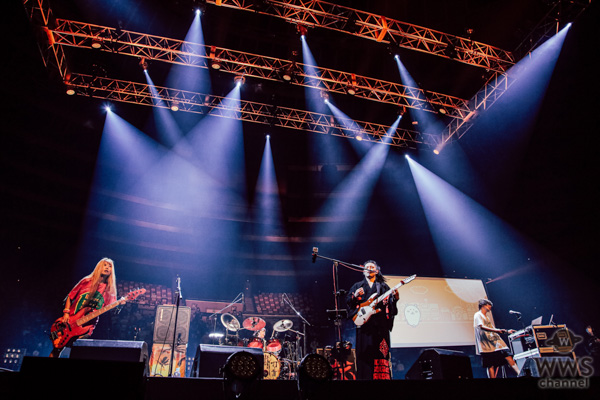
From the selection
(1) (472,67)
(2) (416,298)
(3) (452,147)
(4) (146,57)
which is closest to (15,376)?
(4) (146,57)

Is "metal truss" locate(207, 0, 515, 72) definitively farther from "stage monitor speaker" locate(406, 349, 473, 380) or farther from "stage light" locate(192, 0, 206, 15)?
"stage monitor speaker" locate(406, 349, 473, 380)

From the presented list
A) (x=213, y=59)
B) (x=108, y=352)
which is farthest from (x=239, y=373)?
(x=213, y=59)

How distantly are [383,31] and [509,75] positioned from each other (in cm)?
333

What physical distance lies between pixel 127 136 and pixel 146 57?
436 cm

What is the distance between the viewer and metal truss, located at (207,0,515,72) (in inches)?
314

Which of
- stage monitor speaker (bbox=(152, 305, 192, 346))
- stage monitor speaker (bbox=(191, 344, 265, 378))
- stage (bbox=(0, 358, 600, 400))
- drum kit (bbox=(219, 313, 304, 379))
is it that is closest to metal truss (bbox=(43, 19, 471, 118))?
stage monitor speaker (bbox=(152, 305, 192, 346))

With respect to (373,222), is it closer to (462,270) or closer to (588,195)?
(462,270)

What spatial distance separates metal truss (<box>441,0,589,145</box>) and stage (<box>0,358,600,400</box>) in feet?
23.5

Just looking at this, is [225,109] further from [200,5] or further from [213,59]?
[200,5]

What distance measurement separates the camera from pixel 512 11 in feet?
26.8

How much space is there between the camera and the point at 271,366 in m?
8.71

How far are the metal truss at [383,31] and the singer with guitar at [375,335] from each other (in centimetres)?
588

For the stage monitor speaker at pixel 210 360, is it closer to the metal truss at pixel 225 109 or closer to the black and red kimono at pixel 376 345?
the black and red kimono at pixel 376 345

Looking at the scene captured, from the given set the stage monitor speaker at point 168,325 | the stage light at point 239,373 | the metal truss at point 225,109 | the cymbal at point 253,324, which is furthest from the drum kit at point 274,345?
the metal truss at point 225,109
